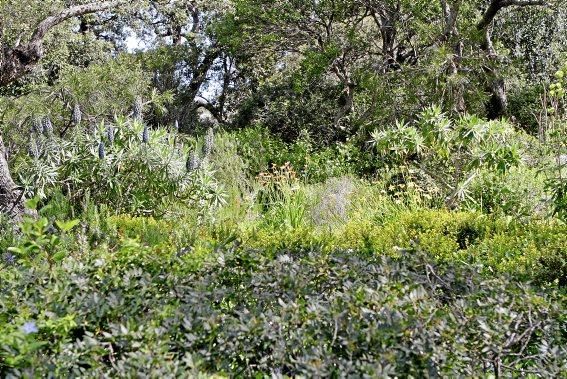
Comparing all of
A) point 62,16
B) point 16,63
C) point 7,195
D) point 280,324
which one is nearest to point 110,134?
point 7,195

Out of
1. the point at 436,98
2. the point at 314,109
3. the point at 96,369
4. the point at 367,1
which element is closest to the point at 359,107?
the point at 314,109

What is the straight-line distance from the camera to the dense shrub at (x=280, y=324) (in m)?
1.75

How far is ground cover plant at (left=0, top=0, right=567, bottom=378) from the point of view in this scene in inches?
74.2

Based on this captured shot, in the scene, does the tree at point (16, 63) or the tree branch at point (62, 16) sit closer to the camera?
the tree at point (16, 63)

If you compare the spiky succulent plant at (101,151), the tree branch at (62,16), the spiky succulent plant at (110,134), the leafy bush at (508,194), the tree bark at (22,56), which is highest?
the tree branch at (62,16)

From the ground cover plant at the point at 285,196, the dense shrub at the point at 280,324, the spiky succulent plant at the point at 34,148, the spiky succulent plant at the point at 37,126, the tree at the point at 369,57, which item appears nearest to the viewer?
the dense shrub at the point at 280,324

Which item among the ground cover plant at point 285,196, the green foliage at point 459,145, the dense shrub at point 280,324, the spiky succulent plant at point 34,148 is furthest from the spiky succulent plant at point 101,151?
the dense shrub at point 280,324

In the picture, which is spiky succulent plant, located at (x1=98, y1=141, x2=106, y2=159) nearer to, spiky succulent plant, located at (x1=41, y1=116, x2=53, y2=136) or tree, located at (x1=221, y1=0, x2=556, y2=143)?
spiky succulent plant, located at (x1=41, y1=116, x2=53, y2=136)

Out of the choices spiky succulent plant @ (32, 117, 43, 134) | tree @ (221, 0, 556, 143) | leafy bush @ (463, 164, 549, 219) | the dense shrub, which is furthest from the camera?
tree @ (221, 0, 556, 143)

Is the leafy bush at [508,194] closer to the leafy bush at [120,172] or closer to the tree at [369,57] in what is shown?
the tree at [369,57]

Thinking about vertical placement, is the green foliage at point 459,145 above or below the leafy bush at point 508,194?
above

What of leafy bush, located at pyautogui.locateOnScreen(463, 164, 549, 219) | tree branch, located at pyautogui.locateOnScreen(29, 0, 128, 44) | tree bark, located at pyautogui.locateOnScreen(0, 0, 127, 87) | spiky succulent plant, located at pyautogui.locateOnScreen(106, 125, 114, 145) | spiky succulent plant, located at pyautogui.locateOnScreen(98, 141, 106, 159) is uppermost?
tree branch, located at pyautogui.locateOnScreen(29, 0, 128, 44)

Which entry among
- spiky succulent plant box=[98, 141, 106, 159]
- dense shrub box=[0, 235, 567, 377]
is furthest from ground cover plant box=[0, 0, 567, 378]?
spiky succulent plant box=[98, 141, 106, 159]

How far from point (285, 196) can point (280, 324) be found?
5042mm
